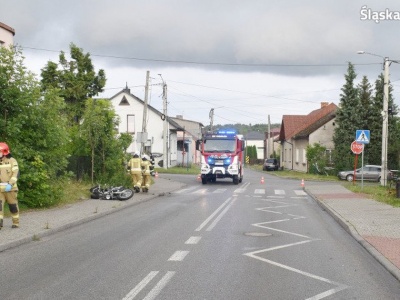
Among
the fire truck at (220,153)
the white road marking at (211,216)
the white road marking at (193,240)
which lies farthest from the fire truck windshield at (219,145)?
the white road marking at (193,240)

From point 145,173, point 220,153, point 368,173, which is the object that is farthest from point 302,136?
point 145,173

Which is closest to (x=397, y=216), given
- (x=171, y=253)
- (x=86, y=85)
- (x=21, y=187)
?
(x=171, y=253)

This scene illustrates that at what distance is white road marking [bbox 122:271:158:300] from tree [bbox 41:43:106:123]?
30.7 m

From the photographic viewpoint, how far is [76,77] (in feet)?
124

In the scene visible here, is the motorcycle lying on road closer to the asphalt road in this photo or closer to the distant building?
the asphalt road

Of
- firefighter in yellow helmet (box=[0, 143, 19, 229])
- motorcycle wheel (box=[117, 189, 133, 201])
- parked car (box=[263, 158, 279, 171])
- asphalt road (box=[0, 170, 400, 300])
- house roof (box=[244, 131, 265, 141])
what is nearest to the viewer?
asphalt road (box=[0, 170, 400, 300])

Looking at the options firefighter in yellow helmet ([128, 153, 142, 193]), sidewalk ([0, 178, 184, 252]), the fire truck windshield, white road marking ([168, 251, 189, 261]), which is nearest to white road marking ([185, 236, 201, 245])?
white road marking ([168, 251, 189, 261])

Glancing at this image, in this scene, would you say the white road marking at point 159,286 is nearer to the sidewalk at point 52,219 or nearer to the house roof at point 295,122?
the sidewalk at point 52,219

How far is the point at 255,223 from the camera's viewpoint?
1388 cm

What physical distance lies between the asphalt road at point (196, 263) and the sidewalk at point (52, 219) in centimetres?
26

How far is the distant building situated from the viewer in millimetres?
26609

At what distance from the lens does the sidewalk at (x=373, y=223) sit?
360 inches

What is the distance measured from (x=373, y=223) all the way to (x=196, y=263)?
267 inches

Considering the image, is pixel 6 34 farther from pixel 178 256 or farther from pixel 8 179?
pixel 178 256
